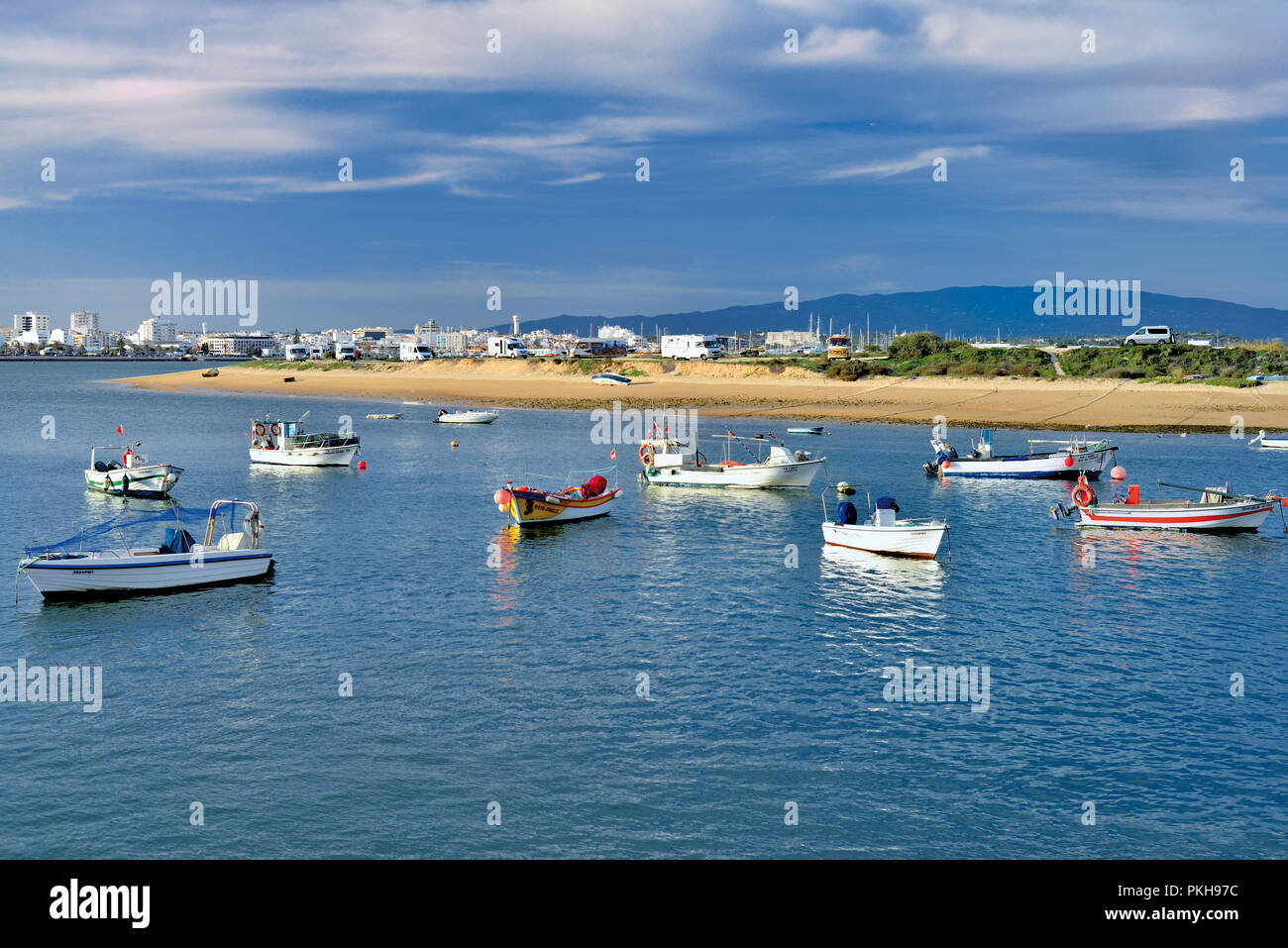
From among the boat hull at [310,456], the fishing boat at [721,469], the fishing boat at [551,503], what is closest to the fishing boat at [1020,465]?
the fishing boat at [721,469]

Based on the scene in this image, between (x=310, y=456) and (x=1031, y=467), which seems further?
(x=310, y=456)

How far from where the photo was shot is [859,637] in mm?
29281

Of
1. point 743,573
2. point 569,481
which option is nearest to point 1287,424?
point 569,481

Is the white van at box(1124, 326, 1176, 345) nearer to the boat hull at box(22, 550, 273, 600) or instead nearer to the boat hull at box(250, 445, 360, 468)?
the boat hull at box(250, 445, 360, 468)

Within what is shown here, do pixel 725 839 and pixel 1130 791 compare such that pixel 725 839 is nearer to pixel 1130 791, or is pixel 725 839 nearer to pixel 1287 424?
pixel 1130 791

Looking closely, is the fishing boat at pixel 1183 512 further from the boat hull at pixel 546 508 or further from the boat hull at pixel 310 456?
the boat hull at pixel 310 456

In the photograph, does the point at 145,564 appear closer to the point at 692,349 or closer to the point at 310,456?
the point at 310,456

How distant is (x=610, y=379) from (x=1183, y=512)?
358 feet

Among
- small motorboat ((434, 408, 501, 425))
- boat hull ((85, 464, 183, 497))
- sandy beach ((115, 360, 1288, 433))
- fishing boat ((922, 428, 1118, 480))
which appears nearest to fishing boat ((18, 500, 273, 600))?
boat hull ((85, 464, 183, 497))

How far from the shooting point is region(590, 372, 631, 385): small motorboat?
147875 mm

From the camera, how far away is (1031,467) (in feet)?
221

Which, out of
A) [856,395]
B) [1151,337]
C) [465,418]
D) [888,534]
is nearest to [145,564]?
[888,534]

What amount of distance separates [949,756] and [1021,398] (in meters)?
101
